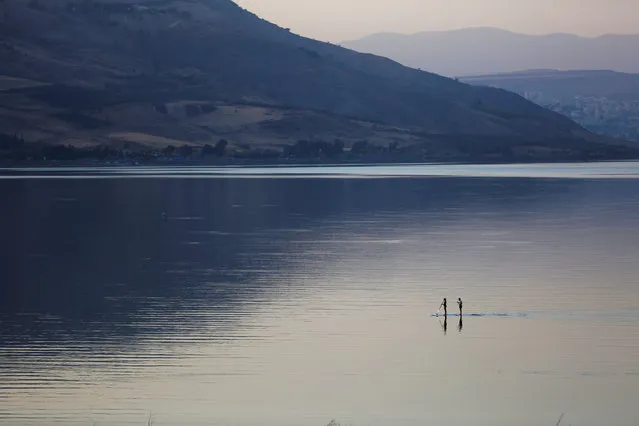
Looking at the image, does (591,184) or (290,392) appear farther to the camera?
(591,184)

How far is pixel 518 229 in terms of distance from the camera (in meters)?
91.8

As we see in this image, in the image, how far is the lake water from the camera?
33.8m

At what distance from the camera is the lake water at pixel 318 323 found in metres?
33.8

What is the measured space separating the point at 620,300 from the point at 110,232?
46.1 metres

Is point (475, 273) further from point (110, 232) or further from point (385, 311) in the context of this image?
point (110, 232)

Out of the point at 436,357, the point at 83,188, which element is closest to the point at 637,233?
the point at 436,357

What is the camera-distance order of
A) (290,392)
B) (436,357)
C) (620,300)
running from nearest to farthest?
(290,392)
(436,357)
(620,300)

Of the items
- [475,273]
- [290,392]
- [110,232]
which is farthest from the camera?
[110,232]

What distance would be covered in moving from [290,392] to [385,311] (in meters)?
14.5

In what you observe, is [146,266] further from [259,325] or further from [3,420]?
[3,420]

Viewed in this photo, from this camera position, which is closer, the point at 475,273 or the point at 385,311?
the point at 385,311

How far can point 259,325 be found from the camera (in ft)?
152

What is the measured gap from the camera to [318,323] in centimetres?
4662

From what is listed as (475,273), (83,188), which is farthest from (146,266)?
(83,188)
